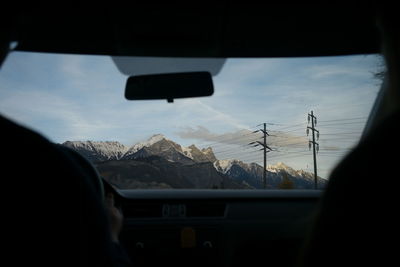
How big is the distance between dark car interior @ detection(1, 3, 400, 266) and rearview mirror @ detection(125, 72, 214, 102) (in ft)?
0.68

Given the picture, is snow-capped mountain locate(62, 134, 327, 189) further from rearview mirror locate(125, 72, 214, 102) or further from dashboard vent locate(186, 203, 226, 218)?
rearview mirror locate(125, 72, 214, 102)

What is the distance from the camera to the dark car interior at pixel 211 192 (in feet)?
3.69

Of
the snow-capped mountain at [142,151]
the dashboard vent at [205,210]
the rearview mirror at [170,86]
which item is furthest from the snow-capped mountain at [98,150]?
the dashboard vent at [205,210]

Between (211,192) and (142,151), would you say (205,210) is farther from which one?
(142,151)

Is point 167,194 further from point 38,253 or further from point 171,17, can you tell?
point 38,253

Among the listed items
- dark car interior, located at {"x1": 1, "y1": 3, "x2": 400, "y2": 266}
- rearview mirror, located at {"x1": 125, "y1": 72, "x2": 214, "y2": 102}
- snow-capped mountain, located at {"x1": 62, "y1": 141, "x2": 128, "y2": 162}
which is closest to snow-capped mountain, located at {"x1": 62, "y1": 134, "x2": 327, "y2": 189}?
snow-capped mountain, located at {"x1": 62, "y1": 141, "x2": 128, "y2": 162}

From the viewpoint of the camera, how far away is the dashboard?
4605 mm

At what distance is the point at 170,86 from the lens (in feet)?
11.4

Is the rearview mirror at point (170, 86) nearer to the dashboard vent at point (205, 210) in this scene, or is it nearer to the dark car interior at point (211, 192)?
the dark car interior at point (211, 192)

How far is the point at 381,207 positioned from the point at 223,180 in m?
4.68

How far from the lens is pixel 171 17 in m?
3.06

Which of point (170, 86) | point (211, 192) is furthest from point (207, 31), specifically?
point (211, 192)

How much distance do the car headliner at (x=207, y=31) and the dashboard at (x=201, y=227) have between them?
1.81 m

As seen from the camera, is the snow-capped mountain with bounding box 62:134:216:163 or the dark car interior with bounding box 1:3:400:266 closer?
the dark car interior with bounding box 1:3:400:266
